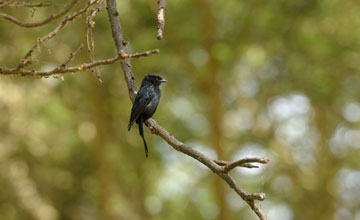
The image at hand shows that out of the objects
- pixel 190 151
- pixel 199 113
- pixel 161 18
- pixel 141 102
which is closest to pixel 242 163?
pixel 190 151

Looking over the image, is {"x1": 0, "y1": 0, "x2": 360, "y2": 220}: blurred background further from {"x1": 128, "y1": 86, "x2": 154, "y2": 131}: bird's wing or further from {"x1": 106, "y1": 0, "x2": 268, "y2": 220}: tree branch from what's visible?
{"x1": 106, "y1": 0, "x2": 268, "y2": 220}: tree branch

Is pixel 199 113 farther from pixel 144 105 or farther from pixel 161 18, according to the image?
pixel 161 18

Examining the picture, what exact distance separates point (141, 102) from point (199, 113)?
9.77 m

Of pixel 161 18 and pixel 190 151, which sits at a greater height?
pixel 161 18

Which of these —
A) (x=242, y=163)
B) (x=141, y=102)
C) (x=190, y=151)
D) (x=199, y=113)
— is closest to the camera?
(x=242, y=163)

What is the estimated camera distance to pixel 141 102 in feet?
14.4

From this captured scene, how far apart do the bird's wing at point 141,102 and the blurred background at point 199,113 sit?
6335 millimetres

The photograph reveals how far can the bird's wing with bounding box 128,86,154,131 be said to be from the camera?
4.28 m

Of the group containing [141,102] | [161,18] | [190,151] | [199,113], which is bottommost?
[190,151]

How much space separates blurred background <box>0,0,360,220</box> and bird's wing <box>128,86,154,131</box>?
6.34 metres

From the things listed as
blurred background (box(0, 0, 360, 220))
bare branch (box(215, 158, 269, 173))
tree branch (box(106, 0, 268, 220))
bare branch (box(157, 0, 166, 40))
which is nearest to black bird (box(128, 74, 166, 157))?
tree branch (box(106, 0, 268, 220))

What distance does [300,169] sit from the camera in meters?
13.2

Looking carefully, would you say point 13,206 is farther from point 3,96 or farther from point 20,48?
point 20,48

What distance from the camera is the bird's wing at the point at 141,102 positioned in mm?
4275
